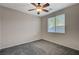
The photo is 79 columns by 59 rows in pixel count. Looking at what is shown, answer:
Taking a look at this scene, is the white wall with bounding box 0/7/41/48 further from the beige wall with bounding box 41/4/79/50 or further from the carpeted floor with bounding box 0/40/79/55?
the beige wall with bounding box 41/4/79/50

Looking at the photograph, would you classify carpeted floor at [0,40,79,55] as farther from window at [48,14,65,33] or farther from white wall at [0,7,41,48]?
window at [48,14,65,33]

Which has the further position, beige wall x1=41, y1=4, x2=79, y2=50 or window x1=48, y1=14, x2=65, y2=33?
beige wall x1=41, y1=4, x2=79, y2=50

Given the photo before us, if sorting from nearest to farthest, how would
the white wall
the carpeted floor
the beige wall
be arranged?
the carpeted floor < the white wall < the beige wall

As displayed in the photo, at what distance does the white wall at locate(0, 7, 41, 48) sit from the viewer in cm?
169

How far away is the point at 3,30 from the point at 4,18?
38 centimetres

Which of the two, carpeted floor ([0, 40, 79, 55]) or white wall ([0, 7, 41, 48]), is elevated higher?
white wall ([0, 7, 41, 48])

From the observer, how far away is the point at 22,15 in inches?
65.7

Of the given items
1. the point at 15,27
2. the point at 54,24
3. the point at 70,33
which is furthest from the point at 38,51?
the point at 70,33

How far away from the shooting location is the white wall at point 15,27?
1.69 meters

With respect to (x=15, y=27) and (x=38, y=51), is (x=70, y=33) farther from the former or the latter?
(x=15, y=27)

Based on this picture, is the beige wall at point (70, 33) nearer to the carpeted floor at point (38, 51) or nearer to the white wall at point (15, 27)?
the carpeted floor at point (38, 51)

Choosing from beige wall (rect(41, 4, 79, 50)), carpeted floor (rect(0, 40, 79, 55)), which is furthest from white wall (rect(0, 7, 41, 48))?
beige wall (rect(41, 4, 79, 50))

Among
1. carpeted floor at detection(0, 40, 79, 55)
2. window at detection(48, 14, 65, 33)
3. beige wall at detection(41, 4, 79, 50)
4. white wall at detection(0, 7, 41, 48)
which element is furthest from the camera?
beige wall at detection(41, 4, 79, 50)

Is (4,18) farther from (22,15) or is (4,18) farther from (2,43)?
(2,43)
